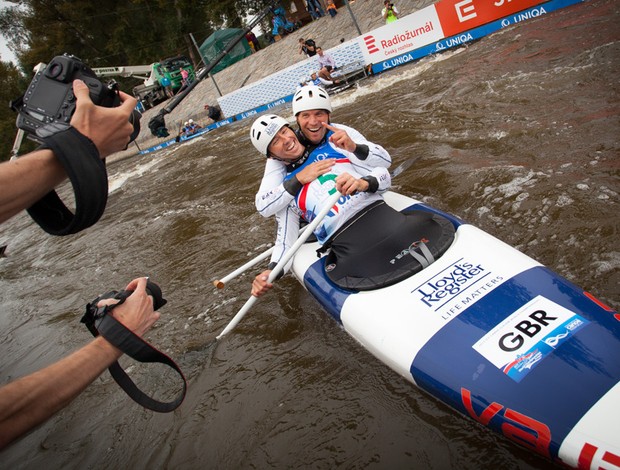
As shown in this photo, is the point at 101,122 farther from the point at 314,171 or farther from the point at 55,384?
the point at 314,171

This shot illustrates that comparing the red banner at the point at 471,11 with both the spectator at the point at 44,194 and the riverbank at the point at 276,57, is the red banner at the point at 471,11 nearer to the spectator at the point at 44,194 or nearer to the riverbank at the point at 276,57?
the riverbank at the point at 276,57

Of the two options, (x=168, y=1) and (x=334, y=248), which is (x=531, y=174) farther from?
(x=168, y=1)

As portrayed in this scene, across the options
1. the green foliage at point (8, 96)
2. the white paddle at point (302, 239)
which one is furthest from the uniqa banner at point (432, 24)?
the green foliage at point (8, 96)

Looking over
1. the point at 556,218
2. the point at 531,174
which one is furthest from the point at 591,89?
the point at 556,218

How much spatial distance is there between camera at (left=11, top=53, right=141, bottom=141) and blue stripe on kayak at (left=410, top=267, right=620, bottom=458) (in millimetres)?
2115

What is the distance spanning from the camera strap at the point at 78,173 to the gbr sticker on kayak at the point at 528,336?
2.10 meters

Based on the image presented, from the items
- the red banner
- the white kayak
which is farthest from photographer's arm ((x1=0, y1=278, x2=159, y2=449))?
the red banner

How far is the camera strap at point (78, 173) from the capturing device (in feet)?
4.29

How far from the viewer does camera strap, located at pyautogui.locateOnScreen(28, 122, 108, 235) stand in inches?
51.5

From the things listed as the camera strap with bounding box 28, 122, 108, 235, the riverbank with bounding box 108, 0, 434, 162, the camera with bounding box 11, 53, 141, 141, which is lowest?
the camera strap with bounding box 28, 122, 108, 235

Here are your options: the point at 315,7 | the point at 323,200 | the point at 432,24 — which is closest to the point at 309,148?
the point at 323,200

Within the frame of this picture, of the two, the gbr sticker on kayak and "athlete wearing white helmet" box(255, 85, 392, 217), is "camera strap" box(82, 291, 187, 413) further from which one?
"athlete wearing white helmet" box(255, 85, 392, 217)

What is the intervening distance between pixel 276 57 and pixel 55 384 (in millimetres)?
22872

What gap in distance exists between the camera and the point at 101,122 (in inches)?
56.8
